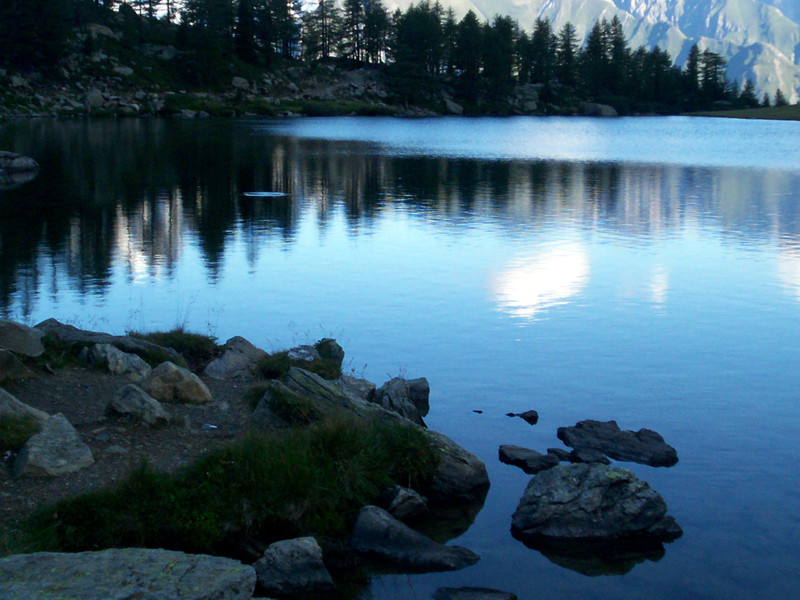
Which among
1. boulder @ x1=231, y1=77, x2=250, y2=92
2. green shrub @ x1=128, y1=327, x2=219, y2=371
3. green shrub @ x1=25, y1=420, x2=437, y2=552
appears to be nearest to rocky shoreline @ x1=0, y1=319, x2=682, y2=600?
green shrub @ x1=25, y1=420, x2=437, y2=552

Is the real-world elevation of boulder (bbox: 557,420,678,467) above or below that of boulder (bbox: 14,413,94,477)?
below

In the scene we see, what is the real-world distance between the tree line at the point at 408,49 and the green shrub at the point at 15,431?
87.8 meters

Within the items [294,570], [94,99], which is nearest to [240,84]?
[94,99]

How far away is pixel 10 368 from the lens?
11.0 meters

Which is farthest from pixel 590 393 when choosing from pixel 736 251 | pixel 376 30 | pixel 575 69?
pixel 575 69

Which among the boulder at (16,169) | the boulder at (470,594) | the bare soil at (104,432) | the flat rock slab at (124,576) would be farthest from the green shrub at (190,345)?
the boulder at (16,169)

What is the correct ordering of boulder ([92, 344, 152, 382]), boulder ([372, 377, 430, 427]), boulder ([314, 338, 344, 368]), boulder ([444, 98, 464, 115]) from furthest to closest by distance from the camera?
boulder ([444, 98, 464, 115]), boulder ([314, 338, 344, 368]), boulder ([92, 344, 152, 382]), boulder ([372, 377, 430, 427])

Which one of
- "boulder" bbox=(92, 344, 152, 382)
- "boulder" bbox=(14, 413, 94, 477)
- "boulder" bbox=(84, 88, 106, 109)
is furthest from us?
"boulder" bbox=(84, 88, 106, 109)

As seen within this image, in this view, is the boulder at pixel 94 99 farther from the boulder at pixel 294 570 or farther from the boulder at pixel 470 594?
the boulder at pixel 470 594

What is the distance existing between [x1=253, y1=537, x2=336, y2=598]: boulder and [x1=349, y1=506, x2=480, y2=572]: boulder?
659 millimetres

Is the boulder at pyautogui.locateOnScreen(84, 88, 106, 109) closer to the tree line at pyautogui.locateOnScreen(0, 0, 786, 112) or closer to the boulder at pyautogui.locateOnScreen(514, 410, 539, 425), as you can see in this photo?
the tree line at pyautogui.locateOnScreen(0, 0, 786, 112)

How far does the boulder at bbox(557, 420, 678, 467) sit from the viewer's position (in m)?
10.9

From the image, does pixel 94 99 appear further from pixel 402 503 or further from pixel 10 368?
pixel 402 503

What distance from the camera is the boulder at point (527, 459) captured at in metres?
10.7
